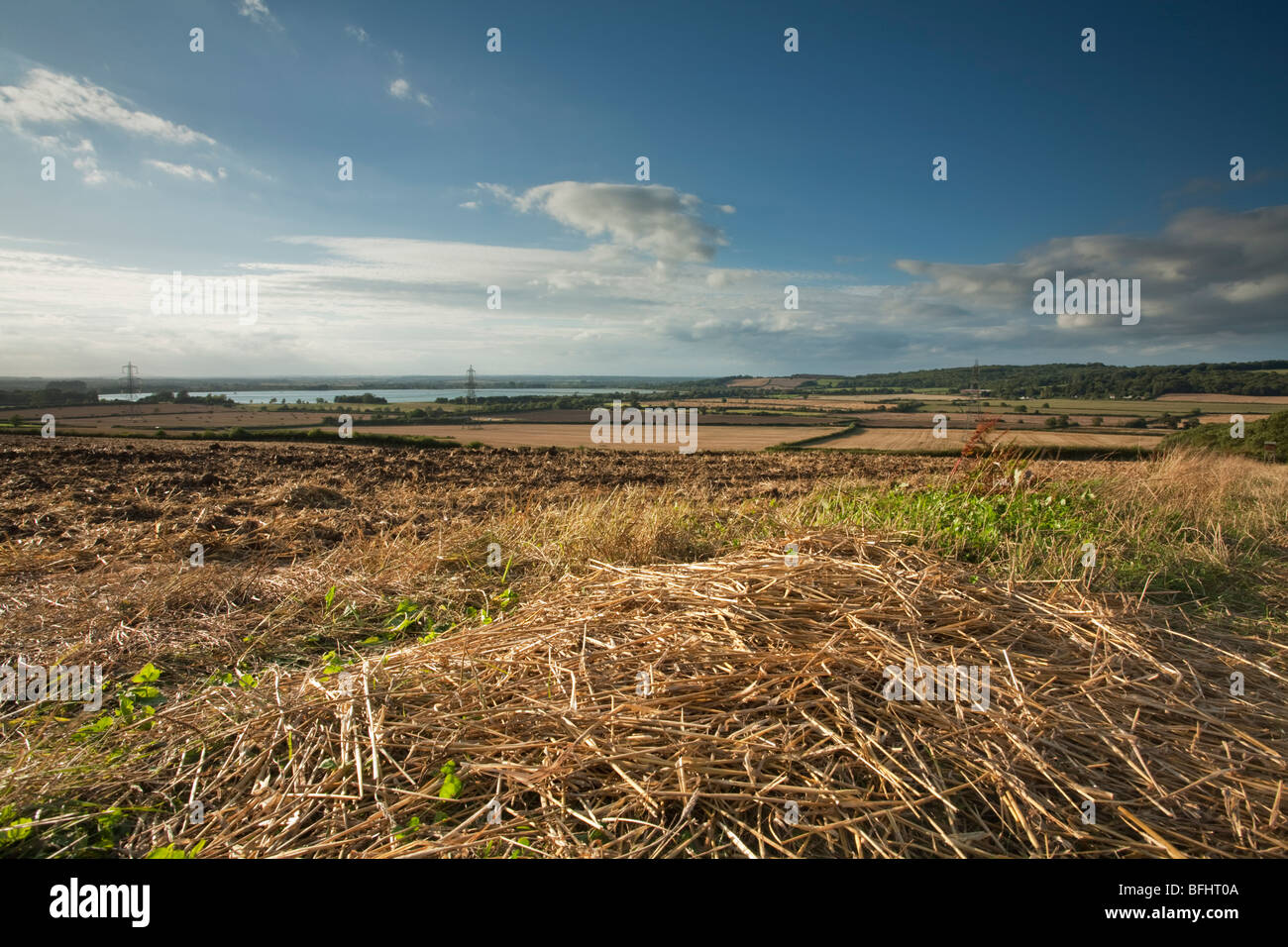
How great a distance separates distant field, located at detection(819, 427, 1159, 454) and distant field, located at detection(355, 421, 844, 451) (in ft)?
8.79

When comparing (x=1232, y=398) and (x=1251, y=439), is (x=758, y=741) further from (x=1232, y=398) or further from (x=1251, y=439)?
(x=1232, y=398)

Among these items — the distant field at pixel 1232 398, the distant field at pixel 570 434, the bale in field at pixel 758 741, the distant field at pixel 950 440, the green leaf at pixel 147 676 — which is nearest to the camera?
the bale in field at pixel 758 741

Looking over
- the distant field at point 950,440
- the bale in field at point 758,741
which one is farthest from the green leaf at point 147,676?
the distant field at point 950,440

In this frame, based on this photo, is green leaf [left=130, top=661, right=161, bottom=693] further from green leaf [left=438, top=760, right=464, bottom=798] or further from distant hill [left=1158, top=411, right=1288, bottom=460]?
distant hill [left=1158, top=411, right=1288, bottom=460]

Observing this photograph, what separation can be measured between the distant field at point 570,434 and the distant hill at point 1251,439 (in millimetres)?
16154

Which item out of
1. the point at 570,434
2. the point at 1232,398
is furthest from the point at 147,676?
the point at 1232,398

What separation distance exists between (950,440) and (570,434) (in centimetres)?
2166

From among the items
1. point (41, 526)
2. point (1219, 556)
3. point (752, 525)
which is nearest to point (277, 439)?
point (41, 526)

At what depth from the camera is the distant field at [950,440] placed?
2908cm

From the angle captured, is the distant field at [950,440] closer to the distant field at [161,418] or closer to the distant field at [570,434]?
the distant field at [570,434]

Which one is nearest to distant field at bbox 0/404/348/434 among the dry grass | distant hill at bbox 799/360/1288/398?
the dry grass

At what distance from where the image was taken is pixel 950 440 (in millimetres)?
34625
